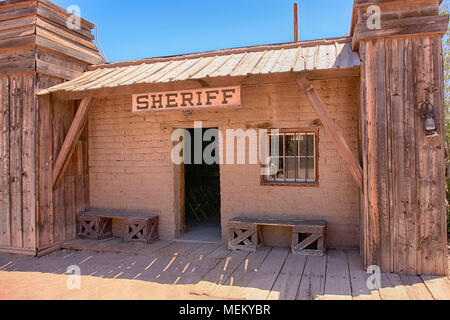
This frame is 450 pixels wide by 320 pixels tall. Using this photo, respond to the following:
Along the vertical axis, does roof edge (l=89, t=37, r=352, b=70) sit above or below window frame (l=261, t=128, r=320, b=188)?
above

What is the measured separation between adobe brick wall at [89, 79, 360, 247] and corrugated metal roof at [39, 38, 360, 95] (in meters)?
0.61

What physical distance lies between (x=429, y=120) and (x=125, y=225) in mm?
5856

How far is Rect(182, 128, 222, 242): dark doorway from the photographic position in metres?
8.08

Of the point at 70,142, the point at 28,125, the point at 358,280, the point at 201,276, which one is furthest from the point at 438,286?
the point at 28,125

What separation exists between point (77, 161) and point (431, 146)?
6.81m

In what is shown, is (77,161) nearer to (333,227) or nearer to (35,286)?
(35,286)

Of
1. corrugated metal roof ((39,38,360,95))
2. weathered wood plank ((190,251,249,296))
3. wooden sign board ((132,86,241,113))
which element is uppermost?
corrugated metal roof ((39,38,360,95))

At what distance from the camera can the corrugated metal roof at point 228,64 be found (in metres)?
5.54

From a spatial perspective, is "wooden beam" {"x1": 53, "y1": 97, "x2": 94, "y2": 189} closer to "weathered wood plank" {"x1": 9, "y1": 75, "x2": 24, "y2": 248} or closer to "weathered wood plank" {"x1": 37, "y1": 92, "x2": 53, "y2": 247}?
"weathered wood plank" {"x1": 37, "y1": 92, "x2": 53, "y2": 247}

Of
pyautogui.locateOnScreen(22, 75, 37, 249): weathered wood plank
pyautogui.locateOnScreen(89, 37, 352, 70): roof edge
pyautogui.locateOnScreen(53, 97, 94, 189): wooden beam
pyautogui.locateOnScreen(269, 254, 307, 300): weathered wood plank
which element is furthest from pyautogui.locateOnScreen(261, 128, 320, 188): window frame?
pyautogui.locateOnScreen(22, 75, 37, 249): weathered wood plank

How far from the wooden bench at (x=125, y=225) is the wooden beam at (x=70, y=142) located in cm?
108

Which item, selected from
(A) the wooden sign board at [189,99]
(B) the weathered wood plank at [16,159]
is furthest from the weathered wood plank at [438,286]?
(B) the weathered wood plank at [16,159]

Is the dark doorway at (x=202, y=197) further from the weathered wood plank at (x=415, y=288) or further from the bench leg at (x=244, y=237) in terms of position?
the weathered wood plank at (x=415, y=288)

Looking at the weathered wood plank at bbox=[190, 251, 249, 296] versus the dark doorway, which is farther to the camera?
the dark doorway
